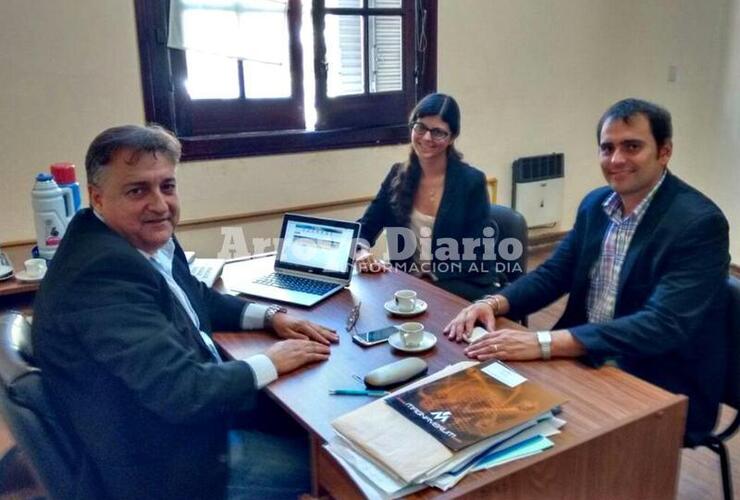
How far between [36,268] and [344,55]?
1.92 metres

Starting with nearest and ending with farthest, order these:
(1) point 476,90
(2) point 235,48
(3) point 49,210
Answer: (3) point 49,210
(2) point 235,48
(1) point 476,90

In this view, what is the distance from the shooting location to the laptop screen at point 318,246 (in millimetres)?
2020

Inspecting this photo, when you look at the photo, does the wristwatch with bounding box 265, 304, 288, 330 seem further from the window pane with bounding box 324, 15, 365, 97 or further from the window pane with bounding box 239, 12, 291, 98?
the window pane with bounding box 324, 15, 365, 97

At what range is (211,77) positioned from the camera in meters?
3.06

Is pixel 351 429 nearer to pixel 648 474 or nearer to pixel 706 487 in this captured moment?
pixel 648 474

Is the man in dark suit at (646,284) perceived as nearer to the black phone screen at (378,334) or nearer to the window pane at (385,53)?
the black phone screen at (378,334)

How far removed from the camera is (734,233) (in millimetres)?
4039

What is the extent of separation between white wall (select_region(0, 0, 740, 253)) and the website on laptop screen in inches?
45.9

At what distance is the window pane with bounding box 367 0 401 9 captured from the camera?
3.40 meters

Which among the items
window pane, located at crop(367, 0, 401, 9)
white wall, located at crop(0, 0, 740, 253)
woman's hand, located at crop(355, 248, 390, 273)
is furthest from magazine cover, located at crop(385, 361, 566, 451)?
window pane, located at crop(367, 0, 401, 9)

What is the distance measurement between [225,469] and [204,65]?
220cm

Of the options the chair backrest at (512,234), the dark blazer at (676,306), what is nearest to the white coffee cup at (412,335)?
the dark blazer at (676,306)

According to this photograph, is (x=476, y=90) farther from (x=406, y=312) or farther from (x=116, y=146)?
(x=116, y=146)

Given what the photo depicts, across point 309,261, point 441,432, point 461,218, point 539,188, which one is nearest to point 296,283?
point 309,261
